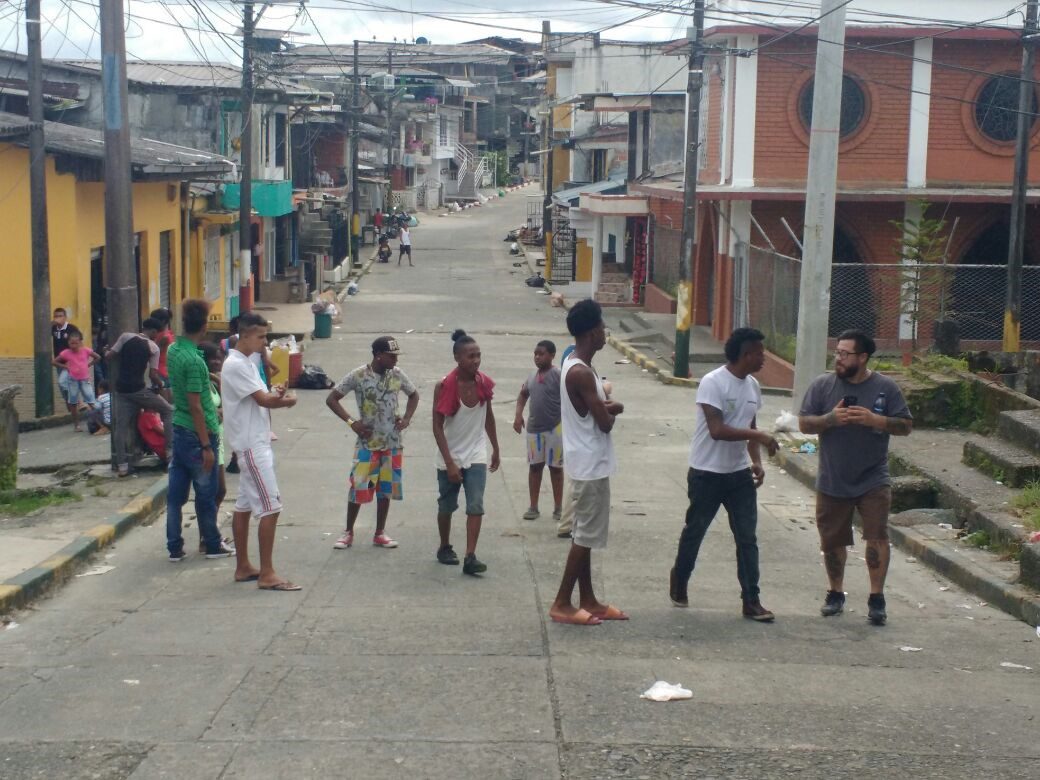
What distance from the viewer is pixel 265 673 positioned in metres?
6.88

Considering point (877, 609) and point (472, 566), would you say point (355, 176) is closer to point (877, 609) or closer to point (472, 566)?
point (472, 566)

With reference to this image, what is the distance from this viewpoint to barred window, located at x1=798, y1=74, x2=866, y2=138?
2745 cm

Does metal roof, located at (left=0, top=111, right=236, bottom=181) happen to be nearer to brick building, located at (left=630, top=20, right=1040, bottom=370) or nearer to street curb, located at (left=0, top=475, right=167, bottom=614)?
street curb, located at (left=0, top=475, right=167, bottom=614)

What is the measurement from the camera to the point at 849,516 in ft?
27.7

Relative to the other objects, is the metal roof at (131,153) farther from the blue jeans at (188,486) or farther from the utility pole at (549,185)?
the utility pole at (549,185)

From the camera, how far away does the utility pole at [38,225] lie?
17.0 metres

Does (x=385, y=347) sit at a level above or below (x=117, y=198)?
below

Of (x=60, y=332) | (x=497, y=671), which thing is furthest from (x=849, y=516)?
(x=60, y=332)

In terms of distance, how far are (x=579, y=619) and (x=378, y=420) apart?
2764mm

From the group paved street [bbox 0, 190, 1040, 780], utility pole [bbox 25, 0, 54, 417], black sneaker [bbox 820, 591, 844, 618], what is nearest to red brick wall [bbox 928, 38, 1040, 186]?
utility pole [bbox 25, 0, 54, 417]

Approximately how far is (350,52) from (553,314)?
52577mm

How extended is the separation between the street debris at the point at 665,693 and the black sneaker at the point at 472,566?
292 cm

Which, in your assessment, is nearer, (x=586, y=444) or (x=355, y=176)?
(x=586, y=444)

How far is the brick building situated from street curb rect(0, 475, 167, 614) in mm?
16637
